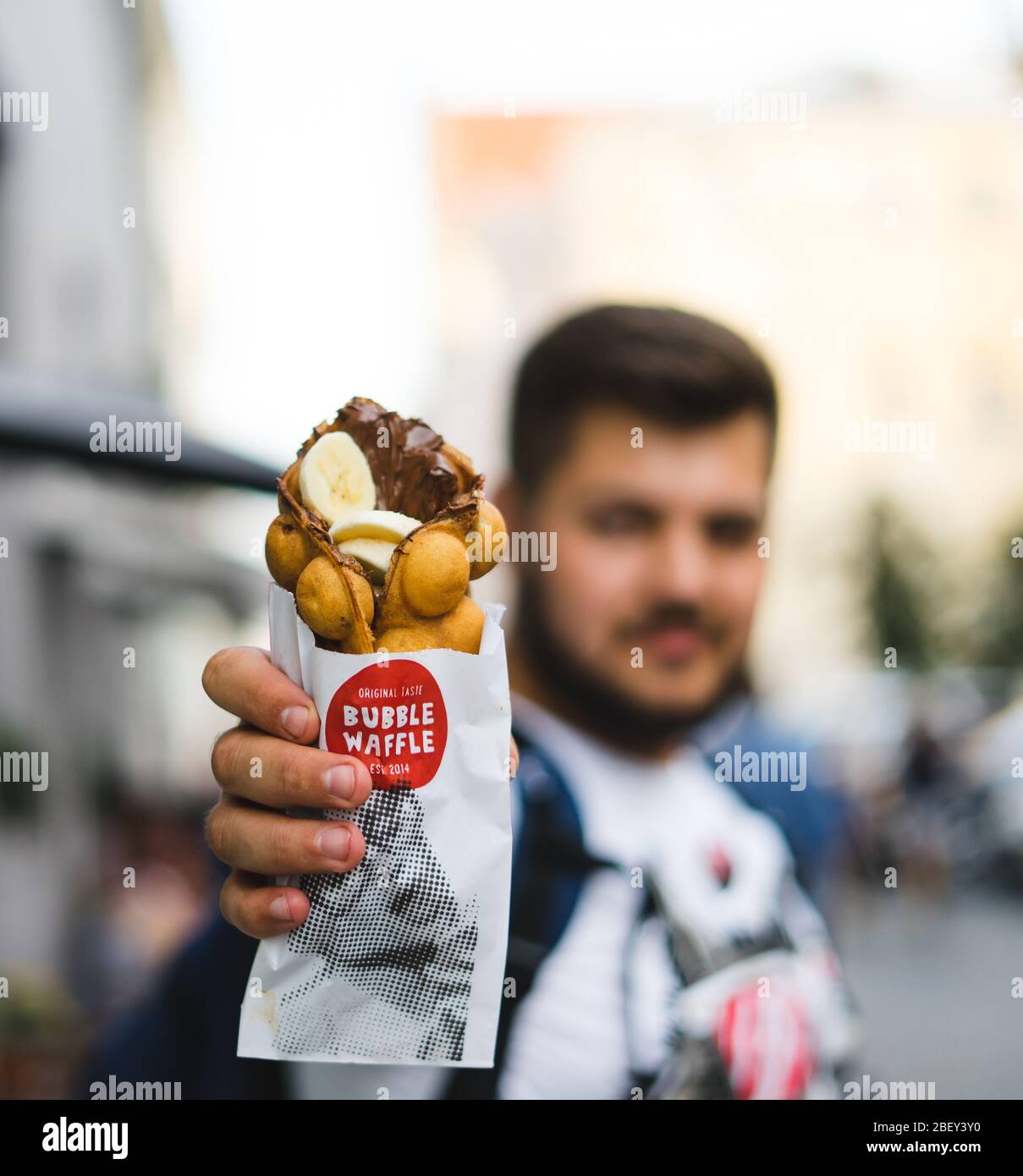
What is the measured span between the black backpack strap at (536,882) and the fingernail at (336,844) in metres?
0.84

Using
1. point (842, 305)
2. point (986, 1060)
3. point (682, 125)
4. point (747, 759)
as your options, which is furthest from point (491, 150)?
point (747, 759)

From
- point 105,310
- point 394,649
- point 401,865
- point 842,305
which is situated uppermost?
point 842,305

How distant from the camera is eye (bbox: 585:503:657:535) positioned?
2.46 meters

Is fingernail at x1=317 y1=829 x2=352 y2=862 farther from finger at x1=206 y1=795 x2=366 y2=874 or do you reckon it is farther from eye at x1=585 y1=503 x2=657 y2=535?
eye at x1=585 y1=503 x2=657 y2=535

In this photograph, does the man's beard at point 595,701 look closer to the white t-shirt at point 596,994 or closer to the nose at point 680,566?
the white t-shirt at point 596,994

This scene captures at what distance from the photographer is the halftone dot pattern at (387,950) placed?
4.56ft

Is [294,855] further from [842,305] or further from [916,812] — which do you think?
[842,305]

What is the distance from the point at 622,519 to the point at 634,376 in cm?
33

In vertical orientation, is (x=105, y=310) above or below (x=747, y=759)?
above

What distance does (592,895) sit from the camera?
88.8 inches

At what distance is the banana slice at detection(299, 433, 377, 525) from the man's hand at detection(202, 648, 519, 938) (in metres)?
0.23

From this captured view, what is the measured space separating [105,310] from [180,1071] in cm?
1253

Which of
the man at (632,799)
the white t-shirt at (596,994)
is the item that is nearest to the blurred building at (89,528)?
the man at (632,799)

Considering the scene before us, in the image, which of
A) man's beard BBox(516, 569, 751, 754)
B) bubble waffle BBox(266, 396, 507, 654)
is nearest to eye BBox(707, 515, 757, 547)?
man's beard BBox(516, 569, 751, 754)
